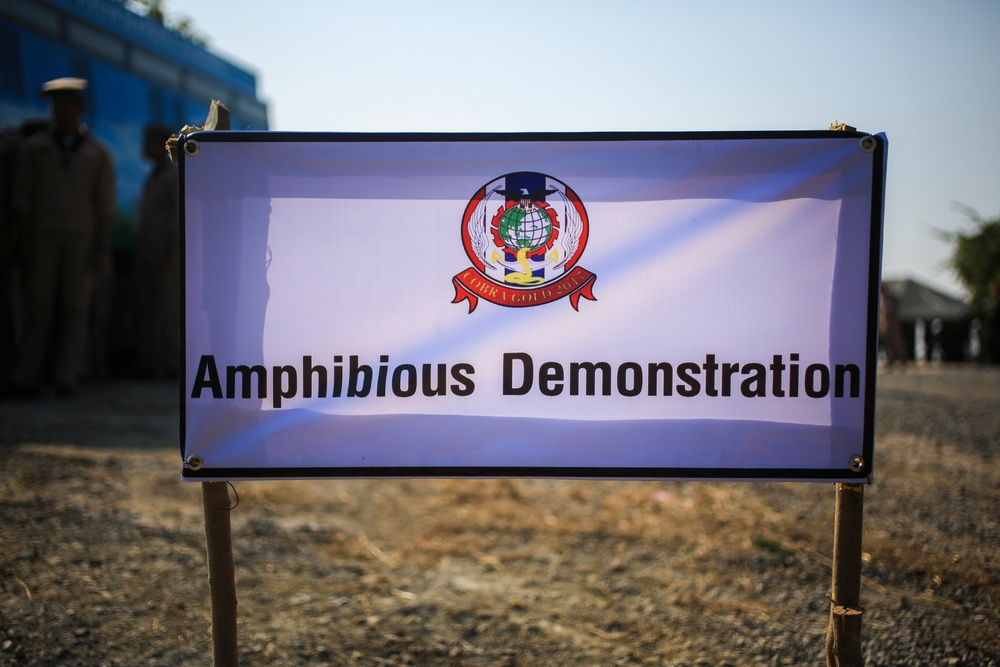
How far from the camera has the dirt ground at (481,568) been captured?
2.57 meters

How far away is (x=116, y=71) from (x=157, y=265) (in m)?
2.21

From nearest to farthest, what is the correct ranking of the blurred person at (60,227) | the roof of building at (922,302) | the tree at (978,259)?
the blurred person at (60,227)
the tree at (978,259)
the roof of building at (922,302)

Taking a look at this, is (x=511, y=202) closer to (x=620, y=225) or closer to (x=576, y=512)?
(x=620, y=225)

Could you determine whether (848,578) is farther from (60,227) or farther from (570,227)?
(60,227)

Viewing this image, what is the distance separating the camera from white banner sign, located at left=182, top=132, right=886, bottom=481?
205 cm

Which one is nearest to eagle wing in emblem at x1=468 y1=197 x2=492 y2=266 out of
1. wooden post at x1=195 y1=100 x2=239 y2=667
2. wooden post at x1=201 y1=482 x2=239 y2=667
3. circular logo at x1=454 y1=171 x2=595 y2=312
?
circular logo at x1=454 y1=171 x2=595 y2=312

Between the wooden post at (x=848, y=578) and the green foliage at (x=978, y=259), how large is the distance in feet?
94.0

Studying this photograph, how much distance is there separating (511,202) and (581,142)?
0.80ft

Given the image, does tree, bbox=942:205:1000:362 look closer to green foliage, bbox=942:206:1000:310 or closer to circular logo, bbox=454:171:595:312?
green foliage, bbox=942:206:1000:310

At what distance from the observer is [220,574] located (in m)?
2.09

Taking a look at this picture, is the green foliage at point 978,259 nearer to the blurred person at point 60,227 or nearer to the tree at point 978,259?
the tree at point 978,259

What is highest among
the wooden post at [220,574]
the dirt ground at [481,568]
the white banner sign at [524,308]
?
the white banner sign at [524,308]

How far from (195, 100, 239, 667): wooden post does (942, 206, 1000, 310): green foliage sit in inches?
1163

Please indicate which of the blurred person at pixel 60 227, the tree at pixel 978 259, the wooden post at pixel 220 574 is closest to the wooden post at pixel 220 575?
the wooden post at pixel 220 574
